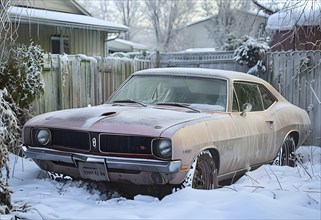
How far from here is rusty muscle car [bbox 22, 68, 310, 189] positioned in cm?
457

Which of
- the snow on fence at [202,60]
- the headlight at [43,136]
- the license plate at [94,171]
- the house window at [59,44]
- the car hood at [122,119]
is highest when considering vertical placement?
the house window at [59,44]

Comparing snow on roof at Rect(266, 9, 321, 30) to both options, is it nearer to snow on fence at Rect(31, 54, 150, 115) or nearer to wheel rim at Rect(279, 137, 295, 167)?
wheel rim at Rect(279, 137, 295, 167)

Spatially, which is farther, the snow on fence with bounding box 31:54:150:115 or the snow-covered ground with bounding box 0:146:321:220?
the snow on fence with bounding box 31:54:150:115

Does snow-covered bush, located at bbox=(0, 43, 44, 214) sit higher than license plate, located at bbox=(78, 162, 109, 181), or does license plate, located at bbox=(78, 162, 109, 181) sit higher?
snow-covered bush, located at bbox=(0, 43, 44, 214)

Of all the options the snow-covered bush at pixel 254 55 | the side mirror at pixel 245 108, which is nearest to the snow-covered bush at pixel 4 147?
the side mirror at pixel 245 108

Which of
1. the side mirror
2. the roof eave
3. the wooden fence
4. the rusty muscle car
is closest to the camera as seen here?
the rusty muscle car

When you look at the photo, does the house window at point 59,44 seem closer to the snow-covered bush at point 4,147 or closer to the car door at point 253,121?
the car door at point 253,121

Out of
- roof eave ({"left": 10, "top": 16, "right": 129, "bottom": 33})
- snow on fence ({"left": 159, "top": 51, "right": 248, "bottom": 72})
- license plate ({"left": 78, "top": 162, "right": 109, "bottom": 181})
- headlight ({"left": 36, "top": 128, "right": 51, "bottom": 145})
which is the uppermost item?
roof eave ({"left": 10, "top": 16, "right": 129, "bottom": 33})

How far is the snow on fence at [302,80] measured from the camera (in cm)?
948

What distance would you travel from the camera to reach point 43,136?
5.07 metres

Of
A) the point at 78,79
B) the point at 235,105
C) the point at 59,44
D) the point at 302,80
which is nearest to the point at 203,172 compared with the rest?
the point at 235,105

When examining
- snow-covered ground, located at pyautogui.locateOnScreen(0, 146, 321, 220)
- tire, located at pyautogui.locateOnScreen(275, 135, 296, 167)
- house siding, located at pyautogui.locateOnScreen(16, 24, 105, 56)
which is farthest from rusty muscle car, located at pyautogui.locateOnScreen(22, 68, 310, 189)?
house siding, located at pyautogui.locateOnScreen(16, 24, 105, 56)

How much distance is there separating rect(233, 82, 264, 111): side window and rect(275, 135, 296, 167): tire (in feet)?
2.56

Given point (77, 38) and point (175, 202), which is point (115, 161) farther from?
point (77, 38)
